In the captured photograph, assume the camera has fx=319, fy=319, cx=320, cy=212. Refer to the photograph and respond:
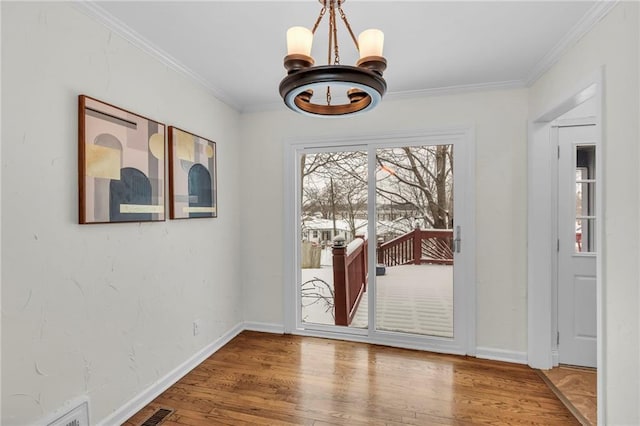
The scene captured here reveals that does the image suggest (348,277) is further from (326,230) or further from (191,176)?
(191,176)

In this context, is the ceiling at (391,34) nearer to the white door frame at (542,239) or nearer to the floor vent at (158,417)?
the white door frame at (542,239)

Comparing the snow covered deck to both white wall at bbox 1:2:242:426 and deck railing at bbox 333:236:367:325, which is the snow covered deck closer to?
deck railing at bbox 333:236:367:325

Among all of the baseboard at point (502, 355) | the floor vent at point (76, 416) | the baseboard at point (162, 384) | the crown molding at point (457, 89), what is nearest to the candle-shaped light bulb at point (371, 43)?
the crown molding at point (457, 89)

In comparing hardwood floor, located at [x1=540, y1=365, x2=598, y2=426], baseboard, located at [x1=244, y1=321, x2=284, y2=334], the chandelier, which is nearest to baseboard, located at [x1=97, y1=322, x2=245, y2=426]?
baseboard, located at [x1=244, y1=321, x2=284, y2=334]

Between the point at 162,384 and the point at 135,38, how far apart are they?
98.2 inches

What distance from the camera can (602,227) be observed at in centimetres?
180

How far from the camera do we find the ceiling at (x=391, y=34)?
1.84 m

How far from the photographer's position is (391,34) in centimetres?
213

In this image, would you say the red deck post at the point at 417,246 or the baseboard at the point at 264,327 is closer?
the red deck post at the point at 417,246

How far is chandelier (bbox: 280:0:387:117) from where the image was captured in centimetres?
136

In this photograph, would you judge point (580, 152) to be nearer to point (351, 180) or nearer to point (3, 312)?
point (351, 180)

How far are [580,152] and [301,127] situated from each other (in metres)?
2.58

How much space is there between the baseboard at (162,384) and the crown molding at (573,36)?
3.72 metres

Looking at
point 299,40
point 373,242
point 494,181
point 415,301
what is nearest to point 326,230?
point 373,242
